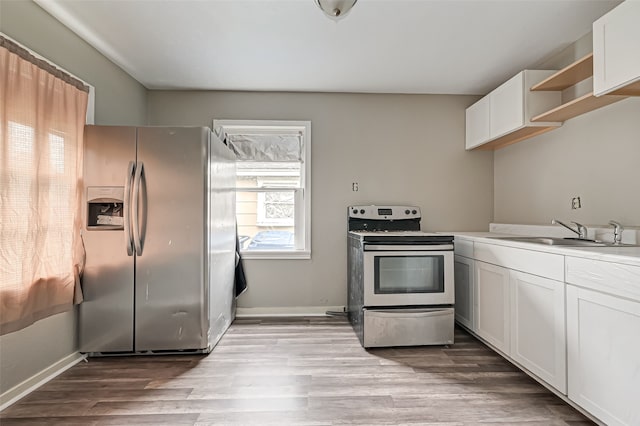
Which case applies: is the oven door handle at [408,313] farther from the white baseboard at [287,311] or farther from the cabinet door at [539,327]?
the white baseboard at [287,311]

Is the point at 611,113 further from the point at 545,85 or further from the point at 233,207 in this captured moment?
the point at 233,207

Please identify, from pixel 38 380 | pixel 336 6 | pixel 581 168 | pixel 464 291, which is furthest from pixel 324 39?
pixel 38 380

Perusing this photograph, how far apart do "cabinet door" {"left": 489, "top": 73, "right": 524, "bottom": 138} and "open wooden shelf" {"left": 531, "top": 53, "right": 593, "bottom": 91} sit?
126mm

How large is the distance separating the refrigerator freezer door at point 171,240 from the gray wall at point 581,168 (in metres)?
2.81

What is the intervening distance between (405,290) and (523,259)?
892 mm

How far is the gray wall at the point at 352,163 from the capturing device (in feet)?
11.5

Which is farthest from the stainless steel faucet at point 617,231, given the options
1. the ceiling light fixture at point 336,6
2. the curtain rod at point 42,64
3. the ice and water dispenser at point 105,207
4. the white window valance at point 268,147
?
the curtain rod at point 42,64

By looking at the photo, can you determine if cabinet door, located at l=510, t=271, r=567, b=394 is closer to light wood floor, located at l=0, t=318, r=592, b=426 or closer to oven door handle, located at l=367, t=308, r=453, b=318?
light wood floor, located at l=0, t=318, r=592, b=426

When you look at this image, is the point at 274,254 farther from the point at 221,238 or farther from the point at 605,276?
the point at 605,276

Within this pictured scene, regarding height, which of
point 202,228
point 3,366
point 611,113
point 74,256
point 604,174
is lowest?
point 3,366

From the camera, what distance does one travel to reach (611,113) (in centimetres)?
221

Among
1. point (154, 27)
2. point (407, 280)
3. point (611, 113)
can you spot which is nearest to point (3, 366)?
point (154, 27)

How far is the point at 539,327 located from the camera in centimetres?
193

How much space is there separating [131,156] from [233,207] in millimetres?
1040
